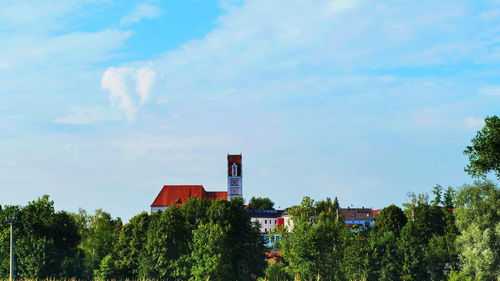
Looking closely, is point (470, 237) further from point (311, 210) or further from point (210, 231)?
point (210, 231)

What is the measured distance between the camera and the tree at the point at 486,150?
2552 inches

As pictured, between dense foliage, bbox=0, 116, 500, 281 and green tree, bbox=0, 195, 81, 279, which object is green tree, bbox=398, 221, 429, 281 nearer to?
dense foliage, bbox=0, 116, 500, 281

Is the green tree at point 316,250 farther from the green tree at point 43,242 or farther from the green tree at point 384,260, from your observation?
the green tree at point 43,242

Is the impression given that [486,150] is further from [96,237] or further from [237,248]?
[96,237]

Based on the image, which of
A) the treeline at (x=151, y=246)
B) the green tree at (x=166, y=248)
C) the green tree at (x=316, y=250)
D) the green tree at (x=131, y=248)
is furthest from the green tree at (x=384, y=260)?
the green tree at (x=131, y=248)

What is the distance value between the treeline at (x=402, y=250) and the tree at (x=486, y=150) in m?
14.4

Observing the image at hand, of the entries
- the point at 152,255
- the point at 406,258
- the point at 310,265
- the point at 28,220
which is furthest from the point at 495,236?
the point at 28,220

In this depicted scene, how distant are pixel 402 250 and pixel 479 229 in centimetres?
982

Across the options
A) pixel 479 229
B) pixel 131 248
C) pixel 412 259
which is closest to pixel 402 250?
pixel 412 259

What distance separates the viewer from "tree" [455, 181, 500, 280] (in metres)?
78.7

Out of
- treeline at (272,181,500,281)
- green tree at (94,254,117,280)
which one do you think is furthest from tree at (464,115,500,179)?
green tree at (94,254,117,280)

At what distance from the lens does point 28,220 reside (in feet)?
289

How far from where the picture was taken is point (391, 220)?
9956cm

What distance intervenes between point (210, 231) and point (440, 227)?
37716 mm
